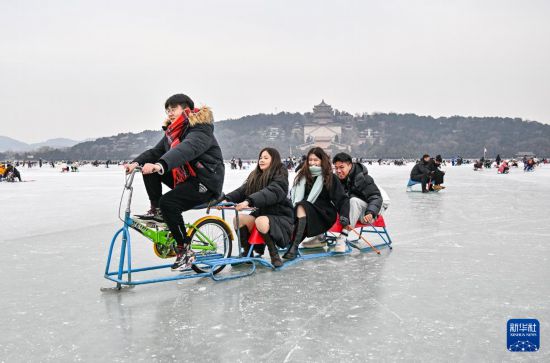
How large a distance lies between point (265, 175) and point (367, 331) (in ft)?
7.00

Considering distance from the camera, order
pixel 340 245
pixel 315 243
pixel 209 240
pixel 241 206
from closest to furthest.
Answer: pixel 241 206, pixel 209 240, pixel 340 245, pixel 315 243

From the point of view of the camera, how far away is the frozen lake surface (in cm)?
274

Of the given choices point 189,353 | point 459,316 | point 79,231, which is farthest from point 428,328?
point 79,231

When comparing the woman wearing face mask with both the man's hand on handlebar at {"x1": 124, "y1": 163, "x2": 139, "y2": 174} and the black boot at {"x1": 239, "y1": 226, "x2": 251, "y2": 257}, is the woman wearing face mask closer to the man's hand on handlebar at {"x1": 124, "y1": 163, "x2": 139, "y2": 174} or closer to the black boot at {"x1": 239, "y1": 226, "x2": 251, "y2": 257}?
the black boot at {"x1": 239, "y1": 226, "x2": 251, "y2": 257}

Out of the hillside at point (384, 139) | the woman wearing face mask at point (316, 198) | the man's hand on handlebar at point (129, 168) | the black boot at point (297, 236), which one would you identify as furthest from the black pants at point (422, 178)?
the hillside at point (384, 139)

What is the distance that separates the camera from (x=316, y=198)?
211 inches

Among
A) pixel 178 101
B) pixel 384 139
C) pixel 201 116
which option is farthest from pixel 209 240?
pixel 384 139

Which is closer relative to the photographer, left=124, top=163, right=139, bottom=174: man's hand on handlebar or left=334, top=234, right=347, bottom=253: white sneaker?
left=124, top=163, right=139, bottom=174: man's hand on handlebar

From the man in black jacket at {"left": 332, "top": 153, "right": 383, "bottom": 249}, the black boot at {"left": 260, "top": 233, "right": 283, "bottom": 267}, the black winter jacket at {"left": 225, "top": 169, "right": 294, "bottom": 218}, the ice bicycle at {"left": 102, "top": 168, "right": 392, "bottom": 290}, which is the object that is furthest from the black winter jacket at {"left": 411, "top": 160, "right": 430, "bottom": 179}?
the black boot at {"left": 260, "top": 233, "right": 283, "bottom": 267}

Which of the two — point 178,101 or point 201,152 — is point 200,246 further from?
point 178,101

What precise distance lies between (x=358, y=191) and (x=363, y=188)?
0.31ft

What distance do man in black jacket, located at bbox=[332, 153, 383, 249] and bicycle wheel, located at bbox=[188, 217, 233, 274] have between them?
5.02ft

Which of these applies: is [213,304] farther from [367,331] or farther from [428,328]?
[428,328]

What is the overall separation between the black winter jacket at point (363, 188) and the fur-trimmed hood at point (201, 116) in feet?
7.10
